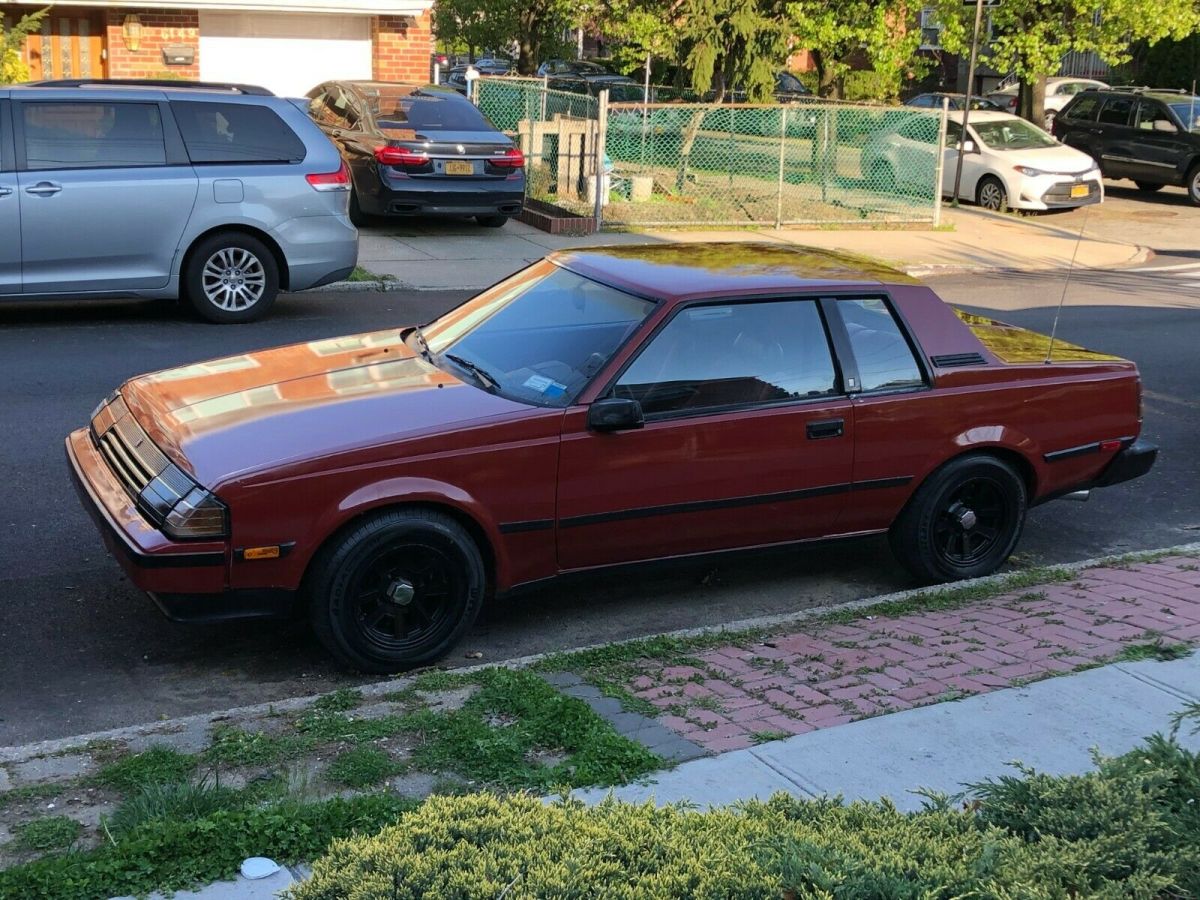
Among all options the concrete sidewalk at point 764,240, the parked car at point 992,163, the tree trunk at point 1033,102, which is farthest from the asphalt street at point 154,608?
the tree trunk at point 1033,102

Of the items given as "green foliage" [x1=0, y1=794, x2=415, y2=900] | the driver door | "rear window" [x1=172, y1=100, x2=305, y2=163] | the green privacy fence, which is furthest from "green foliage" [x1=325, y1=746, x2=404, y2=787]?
the green privacy fence

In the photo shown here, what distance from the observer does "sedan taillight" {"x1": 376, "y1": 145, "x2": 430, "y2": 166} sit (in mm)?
16484

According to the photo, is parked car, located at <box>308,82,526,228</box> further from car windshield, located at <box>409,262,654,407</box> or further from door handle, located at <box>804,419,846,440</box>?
door handle, located at <box>804,419,846,440</box>

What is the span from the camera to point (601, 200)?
59.3ft

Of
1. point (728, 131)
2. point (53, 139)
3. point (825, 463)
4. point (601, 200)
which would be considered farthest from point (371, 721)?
point (728, 131)

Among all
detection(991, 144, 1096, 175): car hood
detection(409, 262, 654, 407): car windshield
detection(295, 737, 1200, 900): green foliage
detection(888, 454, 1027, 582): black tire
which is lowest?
detection(888, 454, 1027, 582): black tire

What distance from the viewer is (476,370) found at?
603 centimetres

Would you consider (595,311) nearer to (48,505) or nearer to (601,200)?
(48,505)

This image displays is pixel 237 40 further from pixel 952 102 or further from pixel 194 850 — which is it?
pixel 194 850

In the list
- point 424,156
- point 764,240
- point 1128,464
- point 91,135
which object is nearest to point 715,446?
point 1128,464

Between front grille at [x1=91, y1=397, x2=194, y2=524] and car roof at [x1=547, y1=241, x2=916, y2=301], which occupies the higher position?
car roof at [x1=547, y1=241, x2=916, y2=301]

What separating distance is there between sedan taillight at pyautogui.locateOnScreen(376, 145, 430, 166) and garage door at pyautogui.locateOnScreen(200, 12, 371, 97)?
602 cm

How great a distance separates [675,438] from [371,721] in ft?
5.88

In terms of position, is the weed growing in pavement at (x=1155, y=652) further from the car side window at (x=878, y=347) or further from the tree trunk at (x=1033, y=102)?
the tree trunk at (x=1033, y=102)
